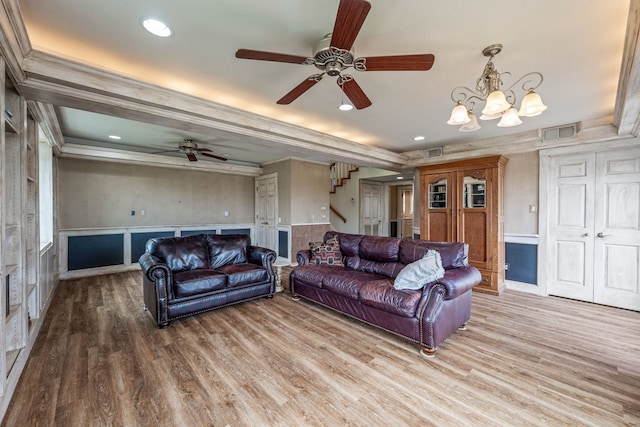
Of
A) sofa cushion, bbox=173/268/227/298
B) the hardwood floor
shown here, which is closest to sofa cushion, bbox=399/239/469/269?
the hardwood floor

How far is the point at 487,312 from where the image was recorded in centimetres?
349

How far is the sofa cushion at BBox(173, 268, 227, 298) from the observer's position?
3.15m

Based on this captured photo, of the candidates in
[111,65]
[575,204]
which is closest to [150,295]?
[111,65]

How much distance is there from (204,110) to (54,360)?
2.67 metres

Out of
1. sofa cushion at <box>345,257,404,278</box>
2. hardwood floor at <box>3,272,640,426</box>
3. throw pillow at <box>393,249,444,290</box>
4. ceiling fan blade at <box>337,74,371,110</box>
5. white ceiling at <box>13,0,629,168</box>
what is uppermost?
white ceiling at <box>13,0,629,168</box>

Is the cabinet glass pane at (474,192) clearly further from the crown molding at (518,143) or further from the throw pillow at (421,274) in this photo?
the throw pillow at (421,274)

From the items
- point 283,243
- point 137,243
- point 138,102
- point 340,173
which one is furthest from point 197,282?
point 340,173

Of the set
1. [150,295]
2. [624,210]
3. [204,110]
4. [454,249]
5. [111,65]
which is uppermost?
[111,65]

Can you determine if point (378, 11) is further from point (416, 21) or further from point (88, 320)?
point (88, 320)

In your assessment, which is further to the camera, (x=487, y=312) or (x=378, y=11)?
(x=487, y=312)

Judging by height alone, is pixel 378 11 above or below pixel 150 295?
above

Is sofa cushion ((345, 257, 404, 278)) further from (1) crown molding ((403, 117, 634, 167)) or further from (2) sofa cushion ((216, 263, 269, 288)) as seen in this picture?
(1) crown molding ((403, 117, 634, 167))

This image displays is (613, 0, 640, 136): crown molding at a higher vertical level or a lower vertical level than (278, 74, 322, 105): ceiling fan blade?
higher

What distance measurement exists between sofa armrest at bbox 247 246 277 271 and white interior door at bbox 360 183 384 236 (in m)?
4.21
